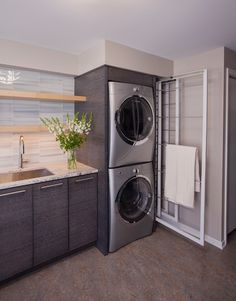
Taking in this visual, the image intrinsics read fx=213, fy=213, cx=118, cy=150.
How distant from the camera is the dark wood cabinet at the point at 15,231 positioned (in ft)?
6.11

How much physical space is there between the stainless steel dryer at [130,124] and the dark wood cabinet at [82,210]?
37 centimetres

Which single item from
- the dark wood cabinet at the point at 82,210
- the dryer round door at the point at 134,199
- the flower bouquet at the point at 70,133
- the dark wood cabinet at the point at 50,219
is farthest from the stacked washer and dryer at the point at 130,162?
the dark wood cabinet at the point at 50,219

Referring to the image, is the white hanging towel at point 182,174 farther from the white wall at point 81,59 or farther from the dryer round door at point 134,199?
the white wall at point 81,59

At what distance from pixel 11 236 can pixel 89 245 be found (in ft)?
2.98

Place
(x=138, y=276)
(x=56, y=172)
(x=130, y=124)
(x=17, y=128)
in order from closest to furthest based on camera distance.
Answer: (x=138, y=276), (x=17, y=128), (x=56, y=172), (x=130, y=124)

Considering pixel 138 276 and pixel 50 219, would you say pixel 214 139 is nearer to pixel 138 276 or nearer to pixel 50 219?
pixel 138 276

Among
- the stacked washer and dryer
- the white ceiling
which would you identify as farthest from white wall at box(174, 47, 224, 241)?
the stacked washer and dryer

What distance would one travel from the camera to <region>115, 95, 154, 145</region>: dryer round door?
231 centimetres

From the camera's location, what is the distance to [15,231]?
1.92 metres

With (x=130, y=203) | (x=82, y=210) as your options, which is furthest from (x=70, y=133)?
(x=130, y=203)

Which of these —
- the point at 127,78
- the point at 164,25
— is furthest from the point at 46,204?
the point at 164,25

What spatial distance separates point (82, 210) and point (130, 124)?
109 centimetres

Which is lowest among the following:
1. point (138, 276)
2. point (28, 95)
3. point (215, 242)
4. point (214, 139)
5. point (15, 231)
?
point (138, 276)

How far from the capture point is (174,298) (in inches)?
69.7
